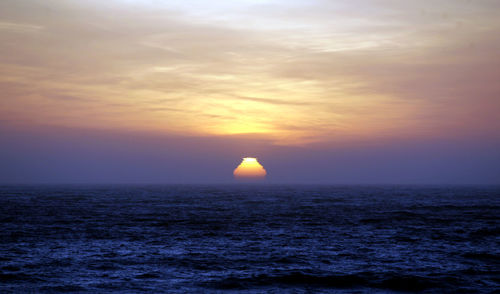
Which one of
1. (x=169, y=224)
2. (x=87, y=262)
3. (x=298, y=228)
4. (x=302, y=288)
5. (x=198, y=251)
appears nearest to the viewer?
(x=302, y=288)

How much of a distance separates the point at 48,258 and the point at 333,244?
23.0 metres

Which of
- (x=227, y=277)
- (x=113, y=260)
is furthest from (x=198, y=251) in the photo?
(x=227, y=277)

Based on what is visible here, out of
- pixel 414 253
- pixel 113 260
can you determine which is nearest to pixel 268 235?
pixel 414 253

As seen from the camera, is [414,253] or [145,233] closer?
[414,253]

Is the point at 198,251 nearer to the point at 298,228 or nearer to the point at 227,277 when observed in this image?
the point at 227,277

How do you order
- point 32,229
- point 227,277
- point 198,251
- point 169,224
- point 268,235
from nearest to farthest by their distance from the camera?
point 227,277
point 198,251
point 268,235
point 32,229
point 169,224

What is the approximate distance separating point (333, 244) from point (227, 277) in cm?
1603

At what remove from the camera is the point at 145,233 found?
157 ft

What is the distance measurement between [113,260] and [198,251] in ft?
22.5

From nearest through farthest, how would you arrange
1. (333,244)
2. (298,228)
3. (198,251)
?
(198,251) < (333,244) < (298,228)

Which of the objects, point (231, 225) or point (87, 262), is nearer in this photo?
point (87, 262)

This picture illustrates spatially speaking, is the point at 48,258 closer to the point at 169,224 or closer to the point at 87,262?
the point at 87,262

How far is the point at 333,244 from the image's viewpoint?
40594mm

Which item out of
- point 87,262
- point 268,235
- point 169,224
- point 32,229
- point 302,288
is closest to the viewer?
point 302,288
